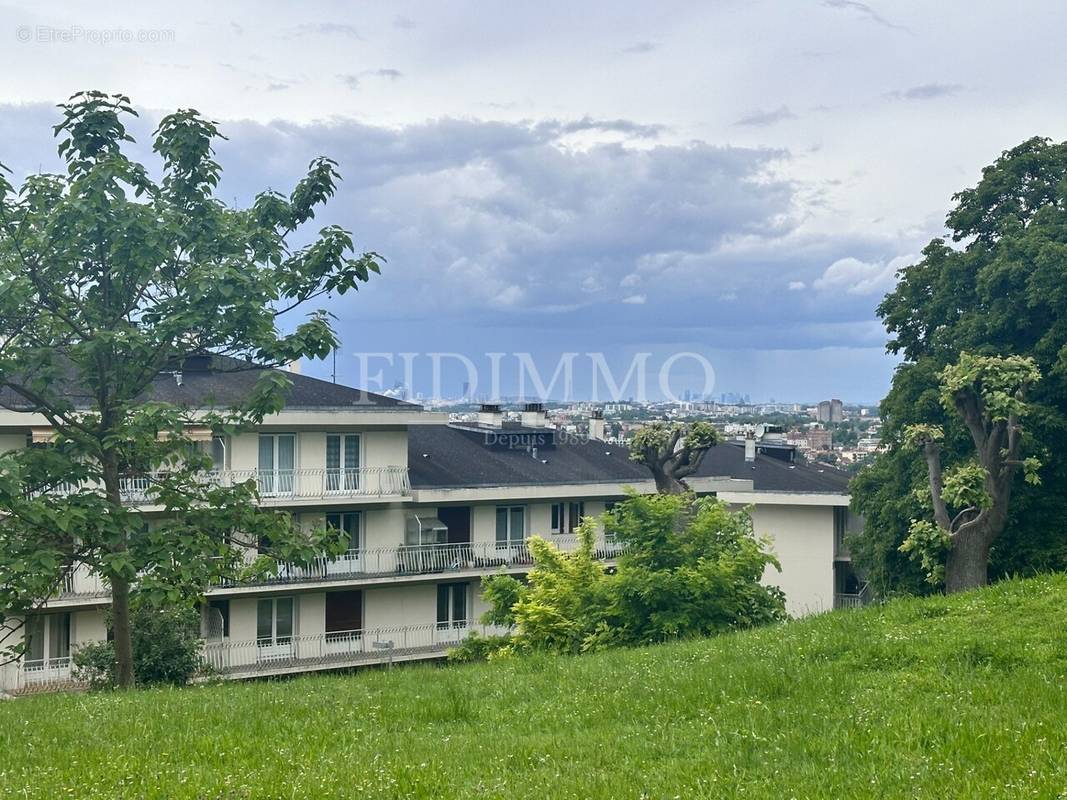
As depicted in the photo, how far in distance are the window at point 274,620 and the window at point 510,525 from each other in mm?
8089

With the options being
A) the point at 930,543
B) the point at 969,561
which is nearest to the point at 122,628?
the point at 969,561

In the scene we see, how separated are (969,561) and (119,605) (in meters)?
15.2

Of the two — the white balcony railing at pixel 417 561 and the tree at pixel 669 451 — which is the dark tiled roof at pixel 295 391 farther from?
the tree at pixel 669 451

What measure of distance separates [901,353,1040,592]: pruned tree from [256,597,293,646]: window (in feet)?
70.6

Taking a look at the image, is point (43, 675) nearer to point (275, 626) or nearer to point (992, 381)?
point (275, 626)

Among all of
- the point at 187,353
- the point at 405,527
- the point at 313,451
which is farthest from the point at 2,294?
the point at 405,527

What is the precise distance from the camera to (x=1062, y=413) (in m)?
23.5

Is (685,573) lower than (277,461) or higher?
lower

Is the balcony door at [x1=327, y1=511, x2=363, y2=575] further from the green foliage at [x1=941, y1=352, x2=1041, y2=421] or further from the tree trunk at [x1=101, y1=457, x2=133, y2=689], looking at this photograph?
the green foliage at [x1=941, y1=352, x2=1041, y2=421]

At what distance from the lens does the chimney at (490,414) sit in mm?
49000

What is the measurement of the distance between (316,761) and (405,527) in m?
27.9

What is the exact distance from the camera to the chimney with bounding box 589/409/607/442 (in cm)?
5391

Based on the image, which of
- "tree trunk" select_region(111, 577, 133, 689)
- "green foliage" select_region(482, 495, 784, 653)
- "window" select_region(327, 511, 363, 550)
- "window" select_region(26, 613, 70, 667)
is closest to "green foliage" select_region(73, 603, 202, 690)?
"window" select_region(26, 613, 70, 667)

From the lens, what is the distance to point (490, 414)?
49250 mm
